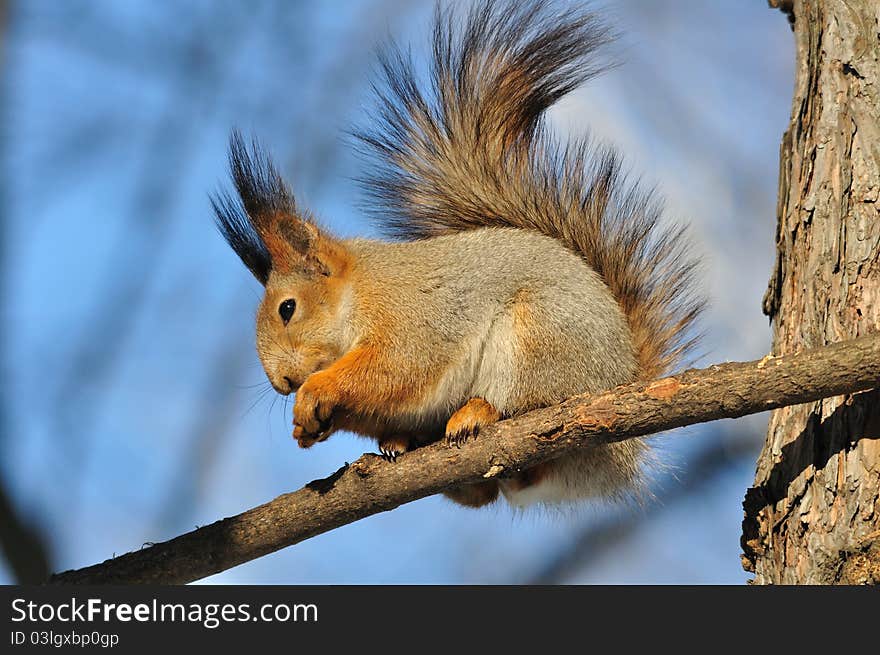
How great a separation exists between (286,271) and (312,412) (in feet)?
1.93

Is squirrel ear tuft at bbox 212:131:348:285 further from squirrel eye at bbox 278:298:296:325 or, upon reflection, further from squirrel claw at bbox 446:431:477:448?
squirrel claw at bbox 446:431:477:448

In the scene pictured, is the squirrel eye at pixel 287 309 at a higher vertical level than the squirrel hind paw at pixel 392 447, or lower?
higher

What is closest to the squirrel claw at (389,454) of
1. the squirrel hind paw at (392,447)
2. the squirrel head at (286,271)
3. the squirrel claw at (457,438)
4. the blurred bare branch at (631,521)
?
the squirrel hind paw at (392,447)

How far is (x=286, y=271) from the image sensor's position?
2.81 meters

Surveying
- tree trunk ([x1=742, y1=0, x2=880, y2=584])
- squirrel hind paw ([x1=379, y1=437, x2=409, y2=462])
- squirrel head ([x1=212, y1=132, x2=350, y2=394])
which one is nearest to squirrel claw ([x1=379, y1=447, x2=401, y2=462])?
squirrel hind paw ([x1=379, y1=437, x2=409, y2=462])

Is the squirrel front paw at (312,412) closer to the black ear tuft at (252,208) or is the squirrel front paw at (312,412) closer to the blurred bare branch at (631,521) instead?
the black ear tuft at (252,208)

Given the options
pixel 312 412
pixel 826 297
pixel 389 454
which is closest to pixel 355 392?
pixel 312 412

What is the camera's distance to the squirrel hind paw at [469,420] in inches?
88.5

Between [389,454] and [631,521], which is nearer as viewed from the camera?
[389,454]

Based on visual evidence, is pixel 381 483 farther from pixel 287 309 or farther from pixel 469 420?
pixel 287 309

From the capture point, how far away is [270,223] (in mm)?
2830

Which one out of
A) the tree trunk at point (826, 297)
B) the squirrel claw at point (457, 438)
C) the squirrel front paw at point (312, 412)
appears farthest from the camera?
the squirrel front paw at point (312, 412)

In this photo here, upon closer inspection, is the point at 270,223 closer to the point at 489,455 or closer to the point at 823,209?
the point at 489,455

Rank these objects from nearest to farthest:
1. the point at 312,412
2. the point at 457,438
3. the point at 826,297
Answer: the point at 826,297 < the point at 457,438 < the point at 312,412
